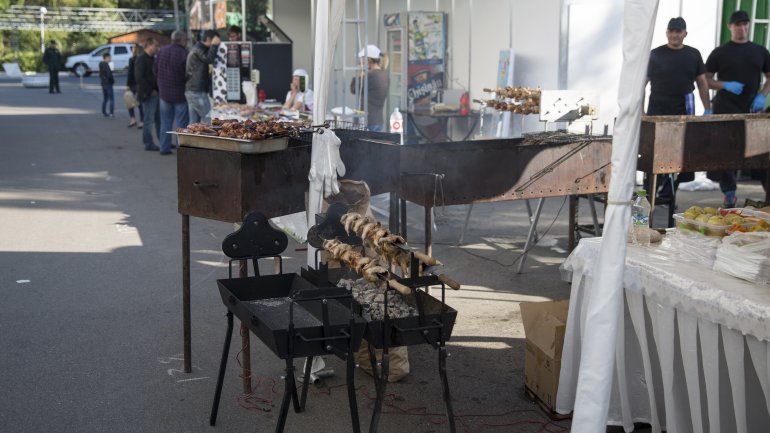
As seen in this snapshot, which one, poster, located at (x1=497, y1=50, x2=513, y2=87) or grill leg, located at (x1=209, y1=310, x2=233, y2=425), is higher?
poster, located at (x1=497, y1=50, x2=513, y2=87)

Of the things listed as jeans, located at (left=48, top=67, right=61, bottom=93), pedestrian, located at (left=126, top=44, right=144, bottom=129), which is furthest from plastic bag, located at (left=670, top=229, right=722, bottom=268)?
jeans, located at (left=48, top=67, right=61, bottom=93)

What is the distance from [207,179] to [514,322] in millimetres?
2609

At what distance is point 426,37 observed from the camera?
578 inches

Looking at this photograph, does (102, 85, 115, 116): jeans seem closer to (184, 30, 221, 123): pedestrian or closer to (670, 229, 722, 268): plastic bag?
(184, 30, 221, 123): pedestrian

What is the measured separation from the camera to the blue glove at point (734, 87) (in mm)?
9734

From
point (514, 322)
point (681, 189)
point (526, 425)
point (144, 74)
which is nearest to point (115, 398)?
point (526, 425)

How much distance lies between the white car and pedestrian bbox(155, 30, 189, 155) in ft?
102

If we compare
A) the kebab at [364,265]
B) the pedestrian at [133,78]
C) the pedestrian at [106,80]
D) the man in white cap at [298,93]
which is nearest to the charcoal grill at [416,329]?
the kebab at [364,265]

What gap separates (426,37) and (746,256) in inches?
457

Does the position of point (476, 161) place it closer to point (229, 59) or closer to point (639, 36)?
point (639, 36)

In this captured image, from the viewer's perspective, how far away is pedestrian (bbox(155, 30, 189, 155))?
48.6 feet

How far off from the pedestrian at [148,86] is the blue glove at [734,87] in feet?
35.1

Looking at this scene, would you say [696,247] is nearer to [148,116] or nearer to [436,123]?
[436,123]

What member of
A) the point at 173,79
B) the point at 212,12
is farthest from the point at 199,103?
the point at 212,12
